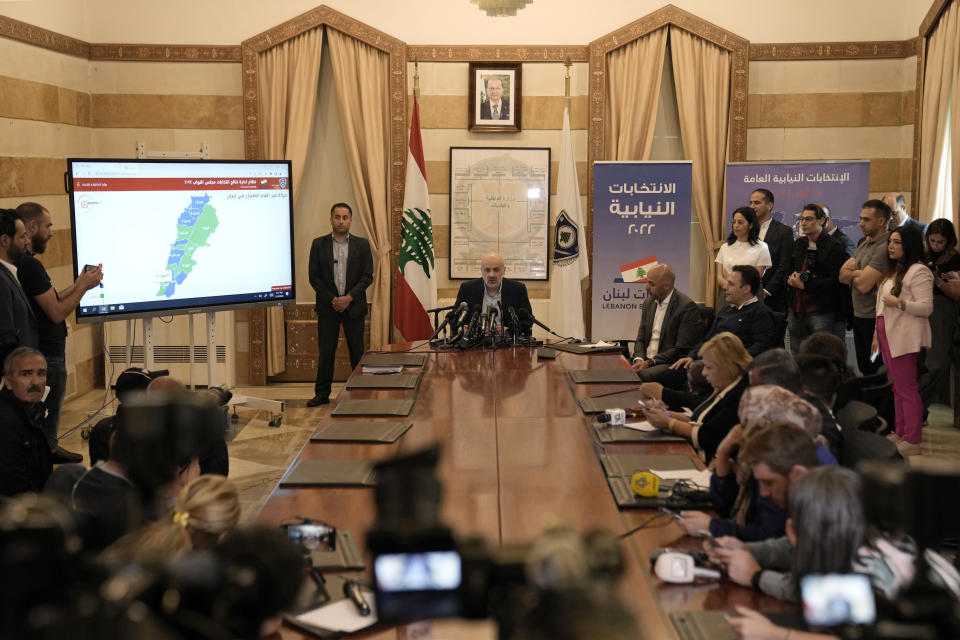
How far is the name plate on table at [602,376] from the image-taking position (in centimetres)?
535

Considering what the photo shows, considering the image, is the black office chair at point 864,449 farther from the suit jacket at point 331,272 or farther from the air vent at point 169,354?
the air vent at point 169,354

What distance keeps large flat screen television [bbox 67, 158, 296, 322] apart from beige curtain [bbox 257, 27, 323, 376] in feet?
3.88

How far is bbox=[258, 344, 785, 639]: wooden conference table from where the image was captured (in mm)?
2607

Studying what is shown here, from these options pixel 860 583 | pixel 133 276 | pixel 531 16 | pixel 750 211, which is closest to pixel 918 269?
pixel 750 211

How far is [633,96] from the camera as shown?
28.3 ft

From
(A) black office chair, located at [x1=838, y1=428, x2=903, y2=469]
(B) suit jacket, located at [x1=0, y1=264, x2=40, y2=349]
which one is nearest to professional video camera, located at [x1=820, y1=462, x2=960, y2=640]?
(A) black office chair, located at [x1=838, y1=428, x2=903, y2=469]

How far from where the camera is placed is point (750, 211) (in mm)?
7555

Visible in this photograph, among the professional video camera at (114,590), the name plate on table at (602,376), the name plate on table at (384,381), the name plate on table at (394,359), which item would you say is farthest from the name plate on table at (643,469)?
the professional video camera at (114,590)

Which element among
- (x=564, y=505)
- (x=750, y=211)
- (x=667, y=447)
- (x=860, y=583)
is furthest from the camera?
(x=750, y=211)

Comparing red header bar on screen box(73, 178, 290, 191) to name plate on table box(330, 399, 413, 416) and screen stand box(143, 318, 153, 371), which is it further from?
name plate on table box(330, 399, 413, 416)

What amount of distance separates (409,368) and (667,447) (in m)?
2.11

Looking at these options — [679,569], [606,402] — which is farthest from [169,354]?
[679,569]

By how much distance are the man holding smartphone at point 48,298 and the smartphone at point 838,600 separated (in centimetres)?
532

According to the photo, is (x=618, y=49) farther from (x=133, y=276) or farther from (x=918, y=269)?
(x=133, y=276)
